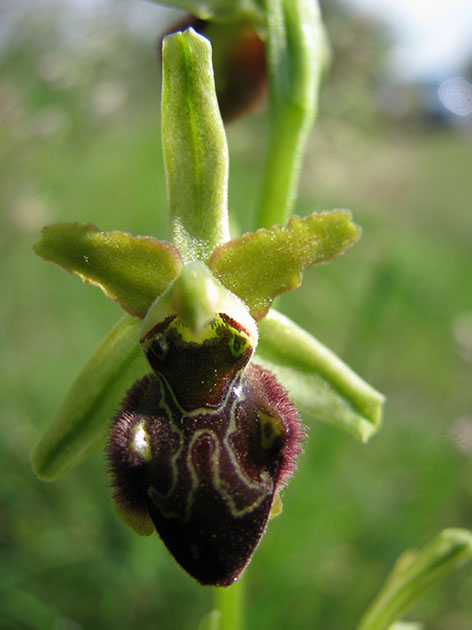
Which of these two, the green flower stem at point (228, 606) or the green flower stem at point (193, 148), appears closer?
the green flower stem at point (193, 148)

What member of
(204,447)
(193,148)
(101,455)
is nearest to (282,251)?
(193,148)

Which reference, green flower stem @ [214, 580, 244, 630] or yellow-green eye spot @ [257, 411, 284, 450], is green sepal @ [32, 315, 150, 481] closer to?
yellow-green eye spot @ [257, 411, 284, 450]

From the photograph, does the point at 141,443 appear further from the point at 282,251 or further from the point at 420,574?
the point at 420,574

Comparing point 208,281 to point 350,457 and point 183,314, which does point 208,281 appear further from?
point 350,457

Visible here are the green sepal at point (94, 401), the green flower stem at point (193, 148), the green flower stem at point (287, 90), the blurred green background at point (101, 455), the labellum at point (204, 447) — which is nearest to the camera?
the labellum at point (204, 447)

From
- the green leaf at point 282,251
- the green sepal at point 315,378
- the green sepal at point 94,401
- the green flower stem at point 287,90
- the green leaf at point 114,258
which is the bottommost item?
the green sepal at point 94,401

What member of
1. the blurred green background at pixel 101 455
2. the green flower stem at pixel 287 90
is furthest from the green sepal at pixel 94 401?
the blurred green background at pixel 101 455

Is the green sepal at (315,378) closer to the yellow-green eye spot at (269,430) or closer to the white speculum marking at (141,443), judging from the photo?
the yellow-green eye spot at (269,430)

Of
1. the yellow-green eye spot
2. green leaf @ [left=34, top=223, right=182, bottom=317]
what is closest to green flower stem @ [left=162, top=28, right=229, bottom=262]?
green leaf @ [left=34, top=223, right=182, bottom=317]
